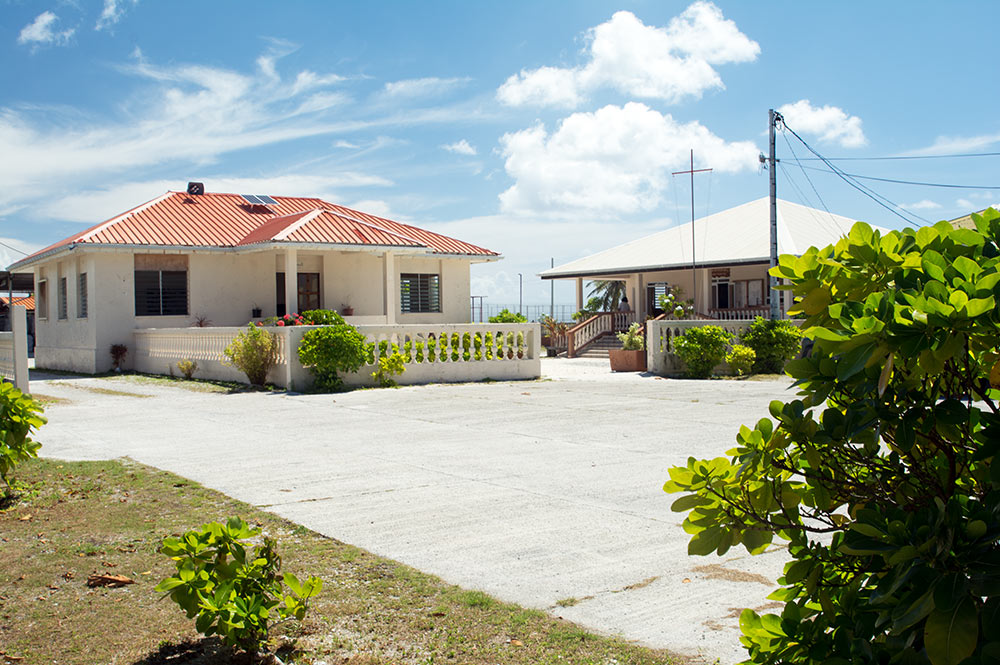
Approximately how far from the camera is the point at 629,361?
25297mm

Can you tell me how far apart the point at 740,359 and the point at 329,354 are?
1066 cm

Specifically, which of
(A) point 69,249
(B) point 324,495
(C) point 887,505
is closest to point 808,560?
(C) point 887,505

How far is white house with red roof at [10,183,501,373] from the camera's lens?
1016 inches

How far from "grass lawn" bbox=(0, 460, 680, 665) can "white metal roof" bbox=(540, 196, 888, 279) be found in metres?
28.1

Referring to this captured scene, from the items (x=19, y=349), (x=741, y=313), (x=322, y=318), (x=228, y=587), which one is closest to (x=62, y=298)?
(x=322, y=318)

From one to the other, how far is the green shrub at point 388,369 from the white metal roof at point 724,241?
16778mm

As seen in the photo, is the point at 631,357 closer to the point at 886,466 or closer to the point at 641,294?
the point at 641,294

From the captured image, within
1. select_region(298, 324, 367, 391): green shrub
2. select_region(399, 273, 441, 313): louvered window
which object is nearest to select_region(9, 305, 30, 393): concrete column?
select_region(298, 324, 367, 391): green shrub

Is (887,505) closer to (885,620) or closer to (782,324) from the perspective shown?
(885,620)

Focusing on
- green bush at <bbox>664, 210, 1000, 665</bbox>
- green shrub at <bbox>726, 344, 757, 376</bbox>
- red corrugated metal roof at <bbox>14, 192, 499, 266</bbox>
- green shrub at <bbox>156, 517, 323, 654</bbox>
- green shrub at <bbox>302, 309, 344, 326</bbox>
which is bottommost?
green shrub at <bbox>156, 517, 323, 654</bbox>

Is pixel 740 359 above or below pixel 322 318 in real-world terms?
below

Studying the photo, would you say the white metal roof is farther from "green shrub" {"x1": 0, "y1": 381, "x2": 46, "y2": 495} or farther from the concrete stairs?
"green shrub" {"x1": 0, "y1": 381, "x2": 46, "y2": 495}

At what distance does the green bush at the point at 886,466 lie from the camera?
179cm

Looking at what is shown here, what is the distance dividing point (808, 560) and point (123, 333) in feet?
88.0
